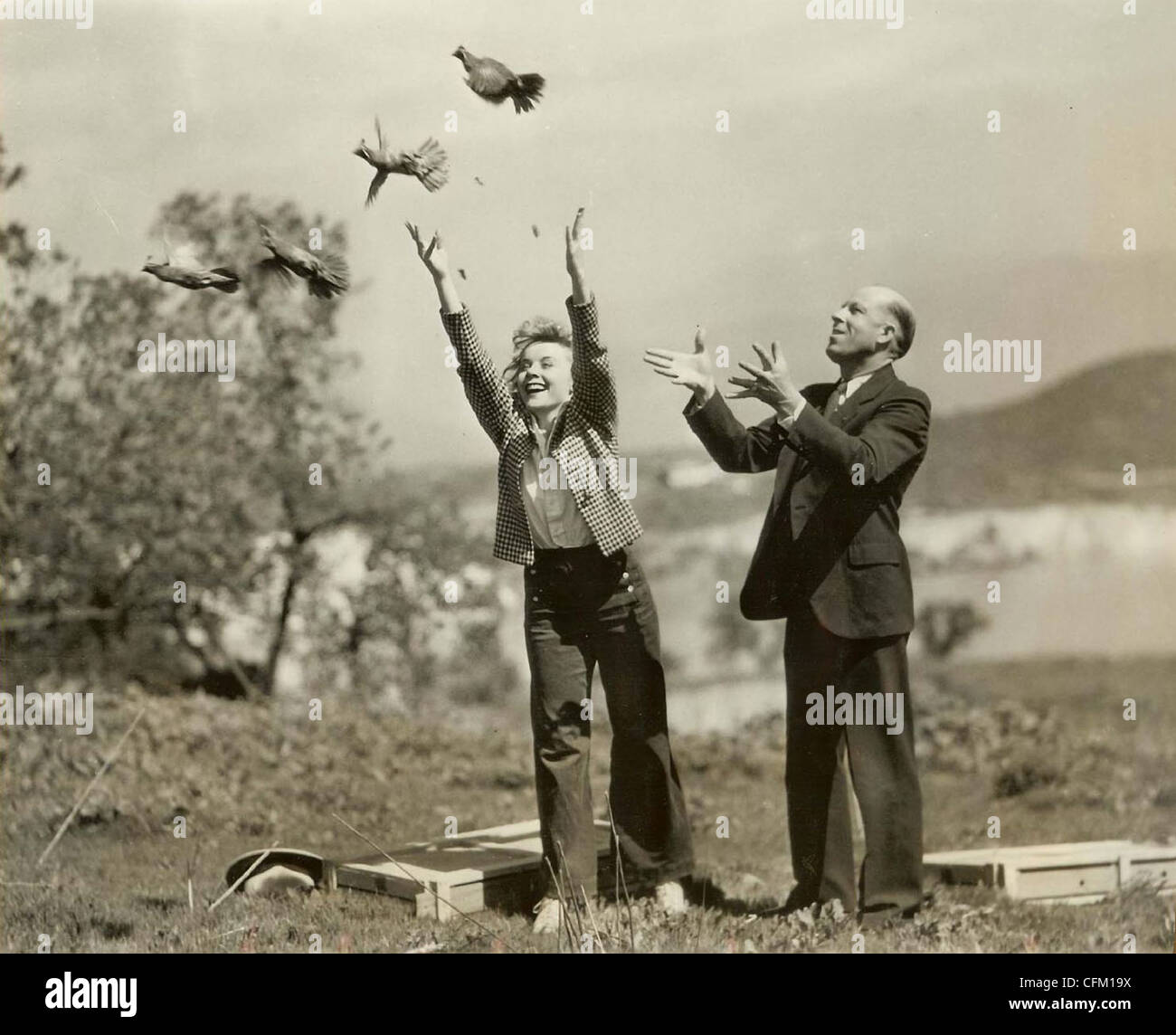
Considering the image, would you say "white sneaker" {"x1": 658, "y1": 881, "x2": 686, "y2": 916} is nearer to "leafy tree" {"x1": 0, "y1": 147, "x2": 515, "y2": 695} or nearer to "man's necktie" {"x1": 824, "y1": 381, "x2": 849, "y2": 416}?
"man's necktie" {"x1": 824, "y1": 381, "x2": 849, "y2": 416}

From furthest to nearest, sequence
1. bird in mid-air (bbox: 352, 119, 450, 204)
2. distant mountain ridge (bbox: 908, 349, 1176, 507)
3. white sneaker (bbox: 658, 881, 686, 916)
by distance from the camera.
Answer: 1. distant mountain ridge (bbox: 908, 349, 1176, 507)
2. bird in mid-air (bbox: 352, 119, 450, 204)
3. white sneaker (bbox: 658, 881, 686, 916)

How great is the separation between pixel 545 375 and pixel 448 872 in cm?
186

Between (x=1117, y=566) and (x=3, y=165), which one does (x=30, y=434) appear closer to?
(x=3, y=165)

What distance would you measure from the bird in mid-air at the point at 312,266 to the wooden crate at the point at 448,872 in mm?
2186

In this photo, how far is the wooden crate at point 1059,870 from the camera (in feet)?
20.0

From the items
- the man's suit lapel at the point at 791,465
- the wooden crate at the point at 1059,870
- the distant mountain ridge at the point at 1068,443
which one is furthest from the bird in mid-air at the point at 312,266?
the wooden crate at the point at 1059,870

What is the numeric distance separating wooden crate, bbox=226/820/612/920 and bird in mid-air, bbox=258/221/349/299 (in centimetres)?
219

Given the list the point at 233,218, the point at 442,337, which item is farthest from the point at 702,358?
the point at 233,218

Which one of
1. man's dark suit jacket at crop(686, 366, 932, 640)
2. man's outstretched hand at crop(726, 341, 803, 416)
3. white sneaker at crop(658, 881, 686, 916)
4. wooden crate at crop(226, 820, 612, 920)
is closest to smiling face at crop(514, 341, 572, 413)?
man's dark suit jacket at crop(686, 366, 932, 640)

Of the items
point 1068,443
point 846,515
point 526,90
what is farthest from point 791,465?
point 1068,443

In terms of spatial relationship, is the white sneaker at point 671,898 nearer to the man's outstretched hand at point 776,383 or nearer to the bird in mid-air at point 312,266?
the man's outstretched hand at point 776,383

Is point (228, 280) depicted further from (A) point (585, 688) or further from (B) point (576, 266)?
(A) point (585, 688)

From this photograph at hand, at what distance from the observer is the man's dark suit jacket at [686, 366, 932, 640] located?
18.0 feet
